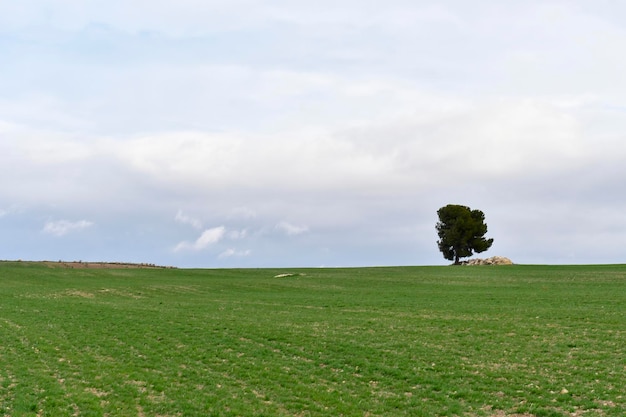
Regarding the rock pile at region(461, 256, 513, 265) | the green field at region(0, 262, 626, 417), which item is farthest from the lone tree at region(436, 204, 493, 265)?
the green field at region(0, 262, 626, 417)

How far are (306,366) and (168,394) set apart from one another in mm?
6657

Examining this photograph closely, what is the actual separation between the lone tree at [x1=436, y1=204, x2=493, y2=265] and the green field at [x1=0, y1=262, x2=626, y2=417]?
67.6 m

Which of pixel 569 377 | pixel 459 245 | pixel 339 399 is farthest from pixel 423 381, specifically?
pixel 459 245

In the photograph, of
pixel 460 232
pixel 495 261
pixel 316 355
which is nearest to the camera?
pixel 316 355

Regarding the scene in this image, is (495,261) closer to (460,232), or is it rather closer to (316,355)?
(460,232)

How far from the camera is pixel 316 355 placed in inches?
1114

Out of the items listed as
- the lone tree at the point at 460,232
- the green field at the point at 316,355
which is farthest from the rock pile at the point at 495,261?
the green field at the point at 316,355

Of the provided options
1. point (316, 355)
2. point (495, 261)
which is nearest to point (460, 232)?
point (495, 261)

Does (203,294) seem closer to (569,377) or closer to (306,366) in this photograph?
(306,366)

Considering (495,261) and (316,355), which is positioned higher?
(495,261)

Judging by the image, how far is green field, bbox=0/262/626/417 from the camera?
2081 centimetres

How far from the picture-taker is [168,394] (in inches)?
859

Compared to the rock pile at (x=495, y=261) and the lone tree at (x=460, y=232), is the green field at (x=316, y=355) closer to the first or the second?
the rock pile at (x=495, y=261)

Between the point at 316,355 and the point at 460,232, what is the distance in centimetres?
10289
